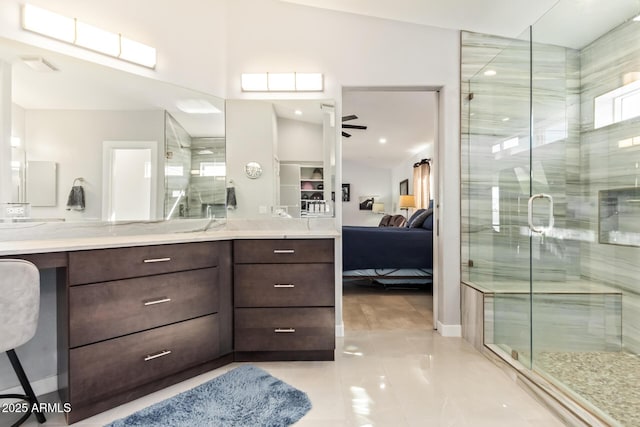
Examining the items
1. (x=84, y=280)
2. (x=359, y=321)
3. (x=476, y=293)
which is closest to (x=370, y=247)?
(x=359, y=321)

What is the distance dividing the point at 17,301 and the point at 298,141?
1.88 meters

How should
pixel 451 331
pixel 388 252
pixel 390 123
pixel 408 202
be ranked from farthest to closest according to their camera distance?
1. pixel 408 202
2. pixel 390 123
3. pixel 388 252
4. pixel 451 331

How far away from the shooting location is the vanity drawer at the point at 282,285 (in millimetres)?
1966

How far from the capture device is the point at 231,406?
152 cm

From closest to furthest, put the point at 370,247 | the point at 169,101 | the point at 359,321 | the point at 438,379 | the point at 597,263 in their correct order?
1. the point at 438,379
2. the point at 169,101
3. the point at 597,263
4. the point at 359,321
5. the point at 370,247

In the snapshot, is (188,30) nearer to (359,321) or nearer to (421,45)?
(421,45)

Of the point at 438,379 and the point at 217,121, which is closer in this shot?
the point at 438,379

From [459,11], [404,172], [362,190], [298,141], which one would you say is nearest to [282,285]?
[298,141]

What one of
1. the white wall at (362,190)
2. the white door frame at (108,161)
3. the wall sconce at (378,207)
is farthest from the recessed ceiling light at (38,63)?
the wall sconce at (378,207)

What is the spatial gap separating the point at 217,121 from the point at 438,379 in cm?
232

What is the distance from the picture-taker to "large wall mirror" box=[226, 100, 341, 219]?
8.04 feet

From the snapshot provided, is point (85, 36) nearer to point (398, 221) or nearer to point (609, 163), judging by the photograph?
point (609, 163)

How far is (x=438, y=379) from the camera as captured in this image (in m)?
1.81

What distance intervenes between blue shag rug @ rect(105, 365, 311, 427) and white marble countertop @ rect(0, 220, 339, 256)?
798mm
